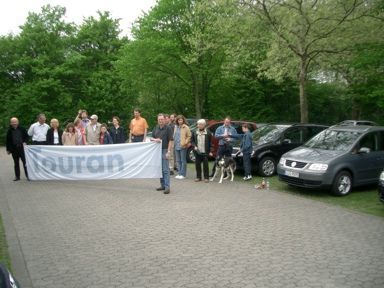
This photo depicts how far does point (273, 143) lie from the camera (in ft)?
47.8

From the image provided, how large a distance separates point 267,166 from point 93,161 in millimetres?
5690

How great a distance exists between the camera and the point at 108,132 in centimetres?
1477

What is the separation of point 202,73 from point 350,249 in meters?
27.1

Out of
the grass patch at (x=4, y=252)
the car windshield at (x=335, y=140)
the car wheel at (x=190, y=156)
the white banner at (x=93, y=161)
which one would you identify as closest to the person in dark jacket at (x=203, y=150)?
the white banner at (x=93, y=161)

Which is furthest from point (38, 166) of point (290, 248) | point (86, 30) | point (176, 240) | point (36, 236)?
point (86, 30)

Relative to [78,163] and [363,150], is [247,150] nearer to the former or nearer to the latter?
[363,150]

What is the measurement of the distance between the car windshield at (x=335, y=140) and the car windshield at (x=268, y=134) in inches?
83.9

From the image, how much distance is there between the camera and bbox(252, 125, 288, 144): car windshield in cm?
1477

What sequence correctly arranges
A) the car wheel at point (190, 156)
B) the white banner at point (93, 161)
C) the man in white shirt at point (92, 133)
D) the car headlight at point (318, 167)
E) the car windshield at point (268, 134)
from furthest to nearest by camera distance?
the car wheel at point (190, 156) < the car windshield at point (268, 134) < the man in white shirt at point (92, 133) < the white banner at point (93, 161) < the car headlight at point (318, 167)

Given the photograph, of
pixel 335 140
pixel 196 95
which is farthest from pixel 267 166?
pixel 196 95

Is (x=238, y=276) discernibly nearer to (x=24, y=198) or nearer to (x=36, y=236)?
(x=36, y=236)

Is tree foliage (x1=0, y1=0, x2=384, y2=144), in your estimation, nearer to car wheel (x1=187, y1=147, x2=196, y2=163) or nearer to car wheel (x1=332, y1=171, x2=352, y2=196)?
car wheel (x1=187, y1=147, x2=196, y2=163)

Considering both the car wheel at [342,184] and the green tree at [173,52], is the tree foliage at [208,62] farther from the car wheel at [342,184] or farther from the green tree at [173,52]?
the car wheel at [342,184]

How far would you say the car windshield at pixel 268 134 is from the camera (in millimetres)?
14773
